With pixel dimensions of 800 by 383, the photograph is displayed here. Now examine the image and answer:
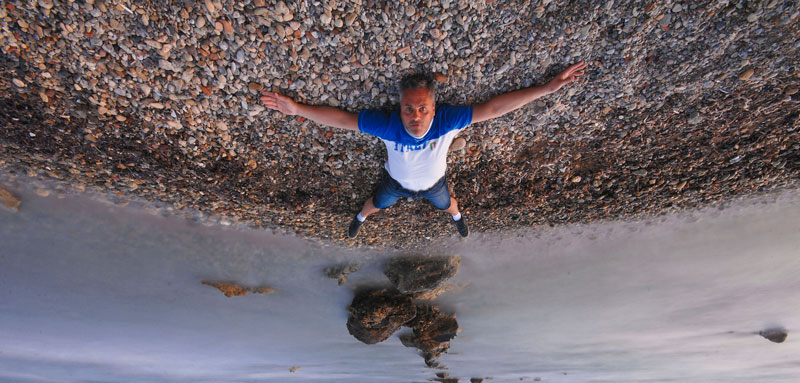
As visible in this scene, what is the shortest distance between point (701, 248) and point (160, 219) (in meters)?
6.72

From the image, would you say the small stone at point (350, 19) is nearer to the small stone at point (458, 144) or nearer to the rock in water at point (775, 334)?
the small stone at point (458, 144)

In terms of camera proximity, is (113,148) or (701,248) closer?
(113,148)

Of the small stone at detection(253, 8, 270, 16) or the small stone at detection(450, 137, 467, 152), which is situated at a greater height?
the small stone at detection(253, 8, 270, 16)

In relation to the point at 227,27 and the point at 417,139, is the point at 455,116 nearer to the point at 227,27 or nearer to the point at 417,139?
the point at 417,139

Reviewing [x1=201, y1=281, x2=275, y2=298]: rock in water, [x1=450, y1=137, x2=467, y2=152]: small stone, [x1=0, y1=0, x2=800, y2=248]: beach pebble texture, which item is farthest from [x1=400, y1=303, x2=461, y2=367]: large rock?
[x1=450, y1=137, x2=467, y2=152]: small stone

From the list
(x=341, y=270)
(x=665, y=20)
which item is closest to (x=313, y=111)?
(x=341, y=270)

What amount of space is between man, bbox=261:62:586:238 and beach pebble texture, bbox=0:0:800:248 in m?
0.11

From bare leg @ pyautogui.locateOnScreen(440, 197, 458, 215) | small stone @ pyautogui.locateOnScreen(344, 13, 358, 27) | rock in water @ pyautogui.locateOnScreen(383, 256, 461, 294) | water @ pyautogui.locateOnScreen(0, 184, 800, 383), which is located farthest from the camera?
rock in water @ pyautogui.locateOnScreen(383, 256, 461, 294)

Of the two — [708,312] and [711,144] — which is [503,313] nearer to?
[708,312]

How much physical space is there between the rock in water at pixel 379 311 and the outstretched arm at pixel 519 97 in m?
3.05

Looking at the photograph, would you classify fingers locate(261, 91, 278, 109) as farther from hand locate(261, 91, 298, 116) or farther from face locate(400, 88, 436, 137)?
face locate(400, 88, 436, 137)

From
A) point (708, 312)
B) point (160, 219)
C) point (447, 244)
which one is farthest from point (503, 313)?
point (160, 219)

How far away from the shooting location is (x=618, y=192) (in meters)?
4.20

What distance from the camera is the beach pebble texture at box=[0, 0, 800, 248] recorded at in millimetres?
2867
